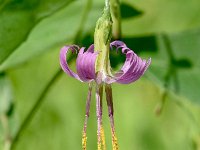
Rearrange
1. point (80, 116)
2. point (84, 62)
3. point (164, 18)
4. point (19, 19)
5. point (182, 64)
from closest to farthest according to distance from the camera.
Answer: point (84, 62) < point (19, 19) < point (182, 64) < point (80, 116) < point (164, 18)

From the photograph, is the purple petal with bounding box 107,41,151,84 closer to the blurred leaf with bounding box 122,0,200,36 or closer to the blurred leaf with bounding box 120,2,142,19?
the blurred leaf with bounding box 120,2,142,19

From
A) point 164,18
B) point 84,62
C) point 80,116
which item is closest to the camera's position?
point 84,62

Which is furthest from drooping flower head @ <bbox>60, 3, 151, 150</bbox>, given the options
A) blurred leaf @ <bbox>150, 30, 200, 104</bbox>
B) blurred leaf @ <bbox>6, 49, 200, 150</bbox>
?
blurred leaf @ <bbox>6, 49, 200, 150</bbox>

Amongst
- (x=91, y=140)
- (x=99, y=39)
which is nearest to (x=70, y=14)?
(x=99, y=39)

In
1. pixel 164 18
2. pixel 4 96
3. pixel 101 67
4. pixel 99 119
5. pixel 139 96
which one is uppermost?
pixel 164 18

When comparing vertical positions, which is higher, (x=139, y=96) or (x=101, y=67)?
(x=139, y=96)

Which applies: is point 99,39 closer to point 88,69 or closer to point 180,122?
point 88,69

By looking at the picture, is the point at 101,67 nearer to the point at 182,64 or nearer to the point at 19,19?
the point at 19,19

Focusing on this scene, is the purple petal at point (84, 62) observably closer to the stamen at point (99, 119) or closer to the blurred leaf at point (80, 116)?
the stamen at point (99, 119)

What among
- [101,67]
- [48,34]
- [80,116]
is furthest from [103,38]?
[80,116]
